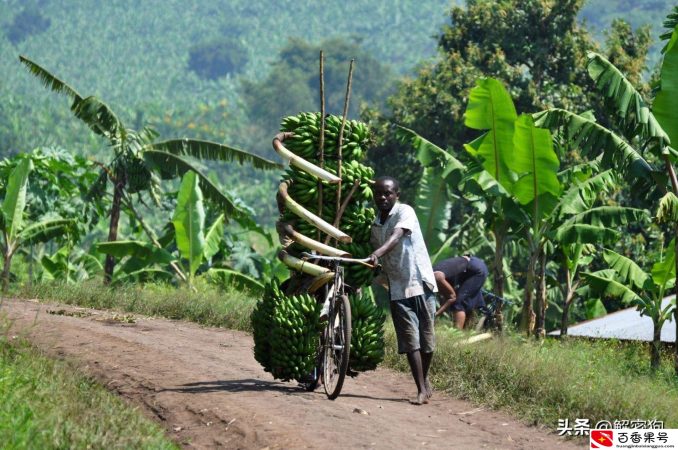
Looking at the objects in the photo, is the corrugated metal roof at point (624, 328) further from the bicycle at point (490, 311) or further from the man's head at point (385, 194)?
the man's head at point (385, 194)

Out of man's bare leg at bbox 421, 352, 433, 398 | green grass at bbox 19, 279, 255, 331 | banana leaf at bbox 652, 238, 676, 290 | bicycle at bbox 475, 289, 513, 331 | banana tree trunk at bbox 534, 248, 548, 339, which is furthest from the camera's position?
banana tree trunk at bbox 534, 248, 548, 339

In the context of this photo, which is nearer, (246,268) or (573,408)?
(573,408)

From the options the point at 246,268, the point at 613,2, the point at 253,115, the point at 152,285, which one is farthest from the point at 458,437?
the point at 613,2

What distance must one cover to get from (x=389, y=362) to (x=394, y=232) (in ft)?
9.27

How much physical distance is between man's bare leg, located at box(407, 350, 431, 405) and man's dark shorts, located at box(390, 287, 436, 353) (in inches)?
2.2

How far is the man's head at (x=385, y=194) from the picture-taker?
995cm

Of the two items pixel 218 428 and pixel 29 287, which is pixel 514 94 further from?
pixel 218 428

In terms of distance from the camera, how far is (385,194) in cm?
995

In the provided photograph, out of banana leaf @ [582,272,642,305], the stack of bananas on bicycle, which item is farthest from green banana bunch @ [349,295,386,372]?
banana leaf @ [582,272,642,305]

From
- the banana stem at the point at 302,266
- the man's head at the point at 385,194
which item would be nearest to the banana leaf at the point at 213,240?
the banana stem at the point at 302,266

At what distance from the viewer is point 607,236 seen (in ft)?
56.6

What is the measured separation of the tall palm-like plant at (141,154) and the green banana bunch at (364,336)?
37.5ft

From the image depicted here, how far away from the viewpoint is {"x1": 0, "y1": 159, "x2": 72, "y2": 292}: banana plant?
2117 cm

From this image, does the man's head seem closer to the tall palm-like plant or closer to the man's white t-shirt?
the man's white t-shirt
